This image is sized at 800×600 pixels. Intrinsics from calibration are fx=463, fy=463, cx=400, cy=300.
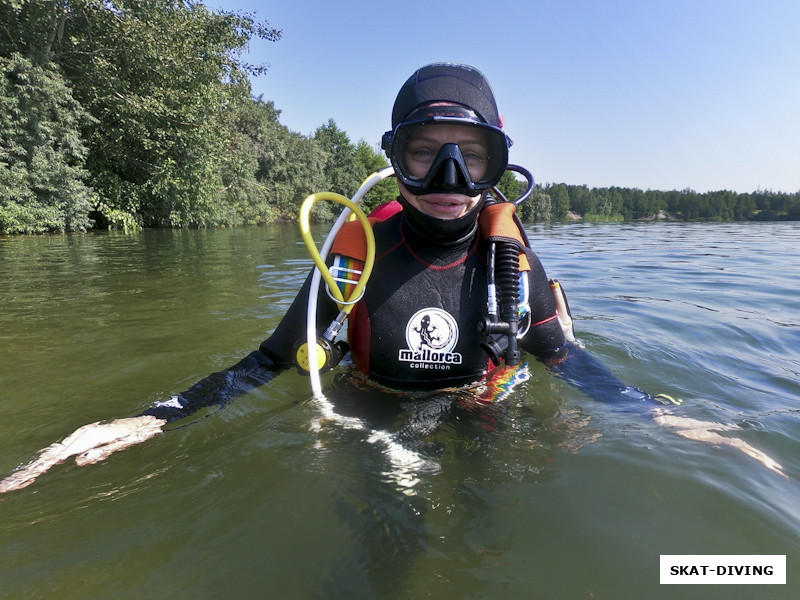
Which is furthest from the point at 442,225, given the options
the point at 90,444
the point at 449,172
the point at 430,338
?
the point at 90,444

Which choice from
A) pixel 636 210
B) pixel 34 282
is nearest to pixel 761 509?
pixel 34 282

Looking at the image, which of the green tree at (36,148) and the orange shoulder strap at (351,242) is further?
the green tree at (36,148)

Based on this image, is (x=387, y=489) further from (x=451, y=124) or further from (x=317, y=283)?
(x=451, y=124)

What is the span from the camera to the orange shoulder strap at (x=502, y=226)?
203 centimetres

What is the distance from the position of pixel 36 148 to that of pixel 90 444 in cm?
1541

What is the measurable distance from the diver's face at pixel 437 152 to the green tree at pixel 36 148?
1491 centimetres

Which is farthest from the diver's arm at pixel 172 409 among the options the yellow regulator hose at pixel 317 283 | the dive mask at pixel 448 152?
the dive mask at pixel 448 152

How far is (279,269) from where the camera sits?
828 cm

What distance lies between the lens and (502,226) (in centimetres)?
208

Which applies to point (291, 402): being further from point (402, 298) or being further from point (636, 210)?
point (636, 210)

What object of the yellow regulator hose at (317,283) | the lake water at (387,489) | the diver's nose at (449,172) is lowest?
the lake water at (387,489)

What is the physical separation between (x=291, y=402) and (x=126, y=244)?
1158cm

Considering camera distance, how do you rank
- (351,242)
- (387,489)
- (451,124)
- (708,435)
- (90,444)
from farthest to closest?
(351,242) → (708,435) → (451,124) → (90,444) → (387,489)

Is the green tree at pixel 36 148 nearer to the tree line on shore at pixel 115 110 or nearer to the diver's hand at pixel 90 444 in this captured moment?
the tree line on shore at pixel 115 110
